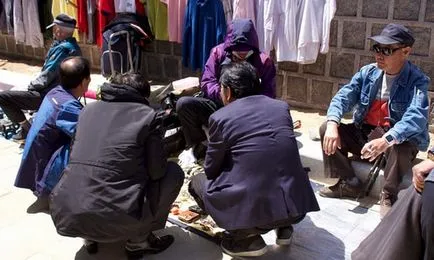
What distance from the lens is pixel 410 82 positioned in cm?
348

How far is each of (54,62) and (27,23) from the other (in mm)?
3342

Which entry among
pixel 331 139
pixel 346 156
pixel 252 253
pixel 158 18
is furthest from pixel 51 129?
pixel 158 18

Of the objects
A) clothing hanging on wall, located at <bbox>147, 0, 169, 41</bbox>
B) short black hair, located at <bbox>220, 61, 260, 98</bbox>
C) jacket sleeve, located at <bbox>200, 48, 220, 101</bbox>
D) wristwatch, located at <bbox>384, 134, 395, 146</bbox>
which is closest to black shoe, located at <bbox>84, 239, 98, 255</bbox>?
short black hair, located at <bbox>220, 61, 260, 98</bbox>

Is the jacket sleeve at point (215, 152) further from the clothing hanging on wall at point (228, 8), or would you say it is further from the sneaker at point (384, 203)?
the clothing hanging on wall at point (228, 8)

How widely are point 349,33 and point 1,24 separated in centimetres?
598

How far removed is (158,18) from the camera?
19.7 ft

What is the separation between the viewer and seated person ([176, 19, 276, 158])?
A: 3984 mm

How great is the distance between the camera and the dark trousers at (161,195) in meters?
2.88

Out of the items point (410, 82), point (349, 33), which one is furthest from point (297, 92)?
point (410, 82)

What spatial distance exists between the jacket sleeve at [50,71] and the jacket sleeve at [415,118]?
318 cm

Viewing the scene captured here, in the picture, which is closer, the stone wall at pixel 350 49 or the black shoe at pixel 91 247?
the black shoe at pixel 91 247

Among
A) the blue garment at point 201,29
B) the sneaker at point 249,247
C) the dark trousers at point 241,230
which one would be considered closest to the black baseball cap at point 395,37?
the dark trousers at point 241,230

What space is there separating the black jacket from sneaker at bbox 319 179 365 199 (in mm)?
1581

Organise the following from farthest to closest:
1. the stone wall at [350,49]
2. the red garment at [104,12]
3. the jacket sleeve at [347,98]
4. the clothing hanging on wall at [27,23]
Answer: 1. the clothing hanging on wall at [27,23]
2. the red garment at [104,12]
3. the stone wall at [350,49]
4. the jacket sleeve at [347,98]
